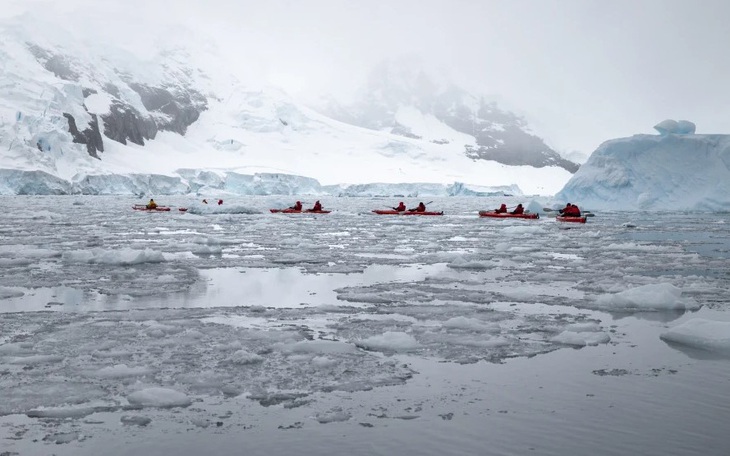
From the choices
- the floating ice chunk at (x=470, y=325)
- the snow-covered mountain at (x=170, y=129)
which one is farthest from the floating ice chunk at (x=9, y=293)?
the snow-covered mountain at (x=170, y=129)

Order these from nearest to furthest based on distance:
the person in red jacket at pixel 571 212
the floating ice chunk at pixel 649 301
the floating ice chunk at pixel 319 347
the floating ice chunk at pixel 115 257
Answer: the floating ice chunk at pixel 319 347 < the floating ice chunk at pixel 649 301 < the floating ice chunk at pixel 115 257 < the person in red jacket at pixel 571 212

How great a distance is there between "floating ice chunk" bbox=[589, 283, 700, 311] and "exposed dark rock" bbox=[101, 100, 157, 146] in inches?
Answer: 4641

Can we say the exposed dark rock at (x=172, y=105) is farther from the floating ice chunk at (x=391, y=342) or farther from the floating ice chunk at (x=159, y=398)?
the floating ice chunk at (x=159, y=398)

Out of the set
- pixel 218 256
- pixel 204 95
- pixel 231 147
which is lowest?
pixel 218 256

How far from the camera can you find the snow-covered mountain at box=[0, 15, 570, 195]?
72.6 meters

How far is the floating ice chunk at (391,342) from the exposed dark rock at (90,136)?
94540mm

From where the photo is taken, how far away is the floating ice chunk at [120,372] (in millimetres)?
4727

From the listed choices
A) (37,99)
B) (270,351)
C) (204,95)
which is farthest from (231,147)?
(270,351)

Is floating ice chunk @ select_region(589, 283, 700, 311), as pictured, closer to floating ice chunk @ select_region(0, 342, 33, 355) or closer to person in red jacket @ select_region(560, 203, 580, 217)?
floating ice chunk @ select_region(0, 342, 33, 355)

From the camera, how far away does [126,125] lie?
12088 centimetres

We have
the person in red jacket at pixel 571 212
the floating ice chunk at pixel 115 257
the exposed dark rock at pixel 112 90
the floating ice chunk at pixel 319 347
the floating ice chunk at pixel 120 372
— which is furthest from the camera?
the exposed dark rock at pixel 112 90

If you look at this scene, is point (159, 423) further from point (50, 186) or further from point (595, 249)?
point (50, 186)

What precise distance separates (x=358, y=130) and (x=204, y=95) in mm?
35965

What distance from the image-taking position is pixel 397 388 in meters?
4.53
